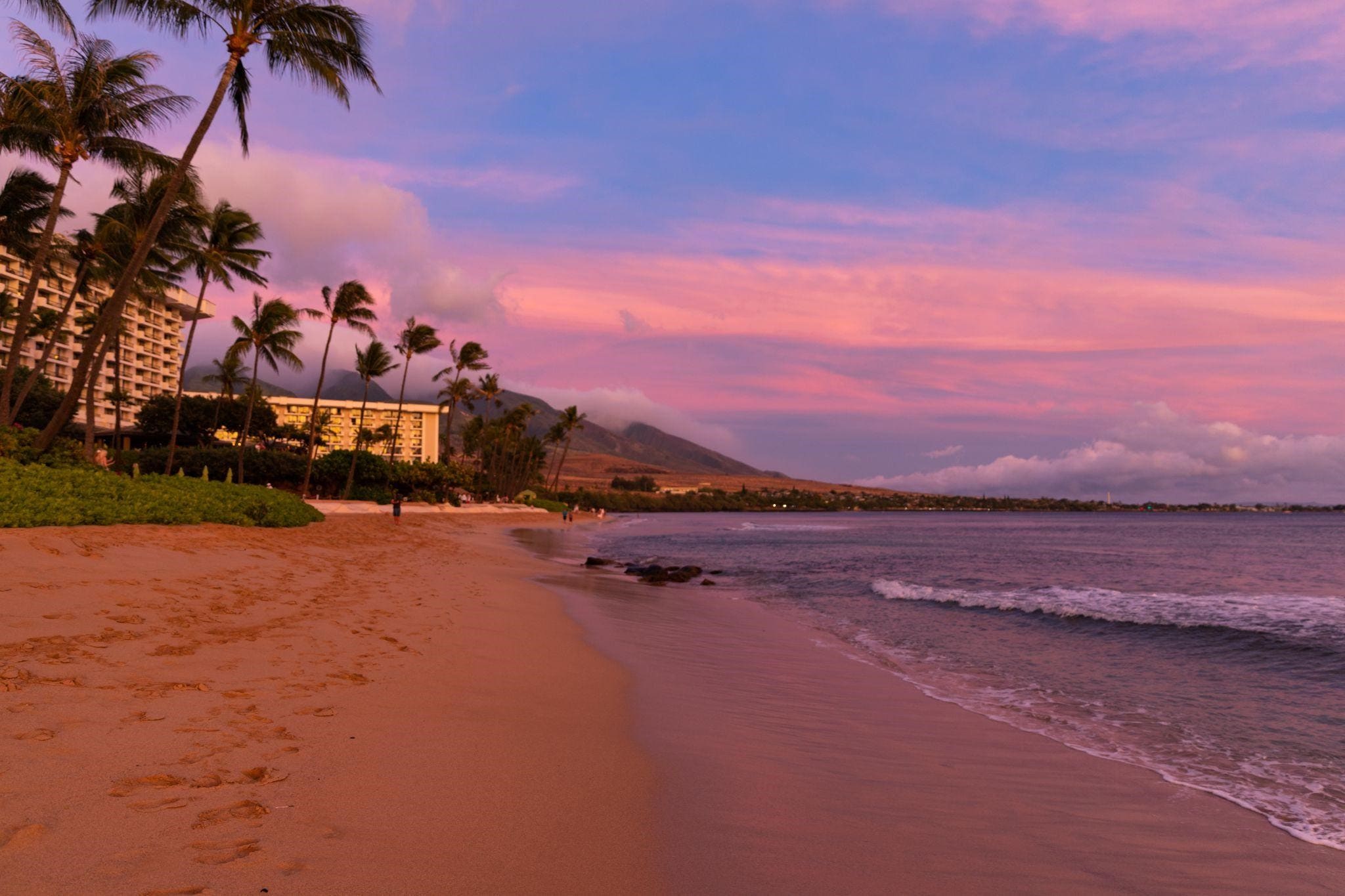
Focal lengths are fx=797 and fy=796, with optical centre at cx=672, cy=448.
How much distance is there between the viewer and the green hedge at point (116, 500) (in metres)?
13.8

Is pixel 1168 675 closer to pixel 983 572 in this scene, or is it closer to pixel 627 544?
pixel 983 572

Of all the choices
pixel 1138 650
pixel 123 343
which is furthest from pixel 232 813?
pixel 123 343

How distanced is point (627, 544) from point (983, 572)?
2290cm

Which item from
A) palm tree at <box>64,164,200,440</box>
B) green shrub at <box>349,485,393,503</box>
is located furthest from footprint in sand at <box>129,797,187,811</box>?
green shrub at <box>349,485,393,503</box>

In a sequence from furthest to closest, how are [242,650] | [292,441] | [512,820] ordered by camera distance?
[292,441] < [242,650] < [512,820]

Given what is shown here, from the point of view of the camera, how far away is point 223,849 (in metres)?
3.38

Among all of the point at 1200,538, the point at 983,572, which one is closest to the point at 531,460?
the point at 1200,538

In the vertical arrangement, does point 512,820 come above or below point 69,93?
below

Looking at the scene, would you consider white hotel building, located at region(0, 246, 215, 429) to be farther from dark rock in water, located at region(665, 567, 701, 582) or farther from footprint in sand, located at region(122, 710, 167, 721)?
footprint in sand, located at region(122, 710, 167, 721)

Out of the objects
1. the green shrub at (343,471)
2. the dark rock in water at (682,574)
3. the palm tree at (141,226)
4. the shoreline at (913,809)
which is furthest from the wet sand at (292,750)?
the green shrub at (343,471)

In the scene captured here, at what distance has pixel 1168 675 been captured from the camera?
415 inches

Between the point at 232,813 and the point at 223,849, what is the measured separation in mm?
397

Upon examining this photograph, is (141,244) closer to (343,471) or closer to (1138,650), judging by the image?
(1138,650)

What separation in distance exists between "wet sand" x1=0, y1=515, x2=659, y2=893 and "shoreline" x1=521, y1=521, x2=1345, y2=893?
440mm
